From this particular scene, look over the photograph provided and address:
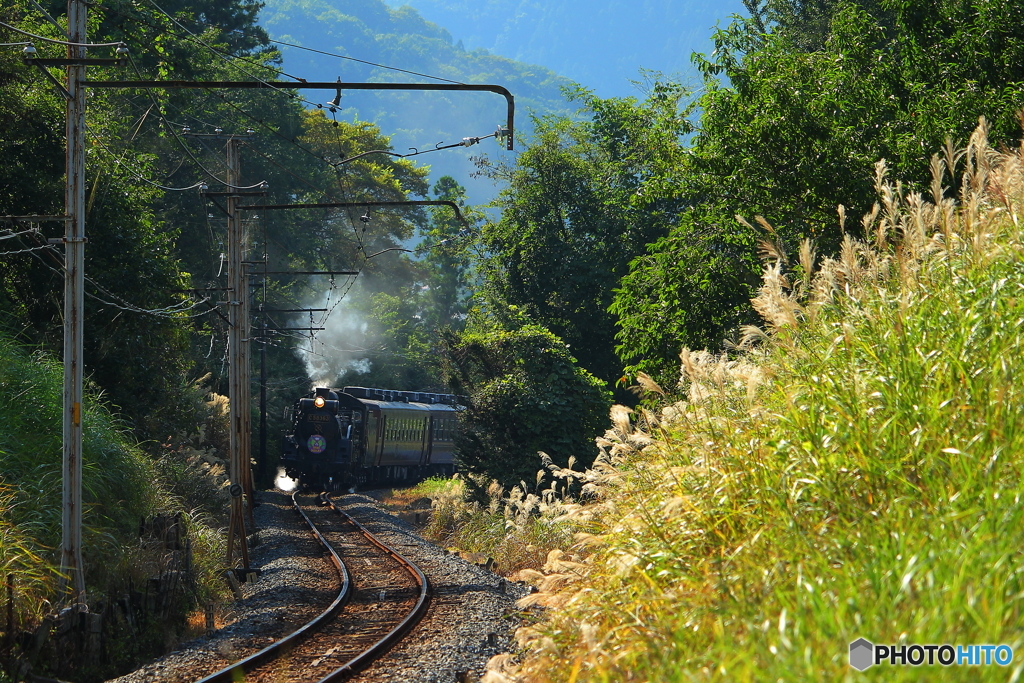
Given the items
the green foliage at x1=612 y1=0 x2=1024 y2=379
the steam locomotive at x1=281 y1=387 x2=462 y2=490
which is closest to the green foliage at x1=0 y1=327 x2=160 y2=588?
the green foliage at x1=612 y1=0 x2=1024 y2=379

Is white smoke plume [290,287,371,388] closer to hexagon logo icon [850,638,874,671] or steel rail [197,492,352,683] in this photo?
steel rail [197,492,352,683]

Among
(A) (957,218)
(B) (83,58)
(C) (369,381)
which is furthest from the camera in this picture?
(C) (369,381)

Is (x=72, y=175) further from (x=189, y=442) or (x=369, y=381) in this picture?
(x=369, y=381)

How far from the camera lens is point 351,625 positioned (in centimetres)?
1173

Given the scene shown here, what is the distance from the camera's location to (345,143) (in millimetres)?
52094

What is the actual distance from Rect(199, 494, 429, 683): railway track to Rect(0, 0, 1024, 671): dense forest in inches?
152

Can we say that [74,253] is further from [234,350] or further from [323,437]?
[323,437]

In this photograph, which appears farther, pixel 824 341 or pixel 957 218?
pixel 957 218

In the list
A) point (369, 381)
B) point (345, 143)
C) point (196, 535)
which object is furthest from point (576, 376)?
point (369, 381)

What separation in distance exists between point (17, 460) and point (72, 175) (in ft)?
11.9

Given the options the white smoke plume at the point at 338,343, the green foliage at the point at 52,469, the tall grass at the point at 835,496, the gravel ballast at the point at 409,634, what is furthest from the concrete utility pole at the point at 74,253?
the white smoke plume at the point at 338,343

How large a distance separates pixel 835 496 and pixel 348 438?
104ft

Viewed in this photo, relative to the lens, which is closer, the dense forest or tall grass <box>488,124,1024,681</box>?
tall grass <box>488,124,1024,681</box>

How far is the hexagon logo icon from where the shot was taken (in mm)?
2682
